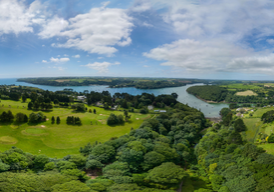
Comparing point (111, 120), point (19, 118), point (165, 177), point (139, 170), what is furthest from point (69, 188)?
point (19, 118)

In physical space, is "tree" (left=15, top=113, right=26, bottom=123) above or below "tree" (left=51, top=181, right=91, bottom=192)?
above

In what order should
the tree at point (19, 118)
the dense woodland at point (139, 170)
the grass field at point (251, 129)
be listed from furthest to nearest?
the grass field at point (251, 129) → the tree at point (19, 118) → the dense woodland at point (139, 170)

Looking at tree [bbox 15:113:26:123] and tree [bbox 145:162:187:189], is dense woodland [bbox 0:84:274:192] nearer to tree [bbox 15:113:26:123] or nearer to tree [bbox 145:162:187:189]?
tree [bbox 145:162:187:189]

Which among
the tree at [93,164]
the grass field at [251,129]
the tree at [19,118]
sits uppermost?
the tree at [19,118]

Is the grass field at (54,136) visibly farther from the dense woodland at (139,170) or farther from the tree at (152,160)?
the tree at (152,160)

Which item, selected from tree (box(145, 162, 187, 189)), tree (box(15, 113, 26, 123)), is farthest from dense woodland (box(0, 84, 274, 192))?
tree (box(15, 113, 26, 123))

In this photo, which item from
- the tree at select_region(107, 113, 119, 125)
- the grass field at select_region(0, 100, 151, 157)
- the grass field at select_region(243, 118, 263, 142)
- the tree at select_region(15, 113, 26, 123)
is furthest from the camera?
the tree at select_region(107, 113, 119, 125)

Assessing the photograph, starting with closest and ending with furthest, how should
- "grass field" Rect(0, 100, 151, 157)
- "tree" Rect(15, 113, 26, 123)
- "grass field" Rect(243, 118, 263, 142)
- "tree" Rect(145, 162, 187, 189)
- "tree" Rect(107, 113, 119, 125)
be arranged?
"tree" Rect(145, 162, 187, 189)
"grass field" Rect(0, 100, 151, 157)
"tree" Rect(15, 113, 26, 123)
"grass field" Rect(243, 118, 263, 142)
"tree" Rect(107, 113, 119, 125)

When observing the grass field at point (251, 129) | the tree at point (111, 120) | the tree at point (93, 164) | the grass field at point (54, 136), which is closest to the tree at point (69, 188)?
Answer: the tree at point (93, 164)

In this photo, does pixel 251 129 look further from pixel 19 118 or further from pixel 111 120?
pixel 19 118

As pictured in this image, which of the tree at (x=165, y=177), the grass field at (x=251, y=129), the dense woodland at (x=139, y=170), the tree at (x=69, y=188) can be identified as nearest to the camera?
the tree at (x=69, y=188)

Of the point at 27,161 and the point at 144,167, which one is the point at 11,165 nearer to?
the point at 27,161

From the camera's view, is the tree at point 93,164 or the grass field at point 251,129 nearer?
the tree at point 93,164
